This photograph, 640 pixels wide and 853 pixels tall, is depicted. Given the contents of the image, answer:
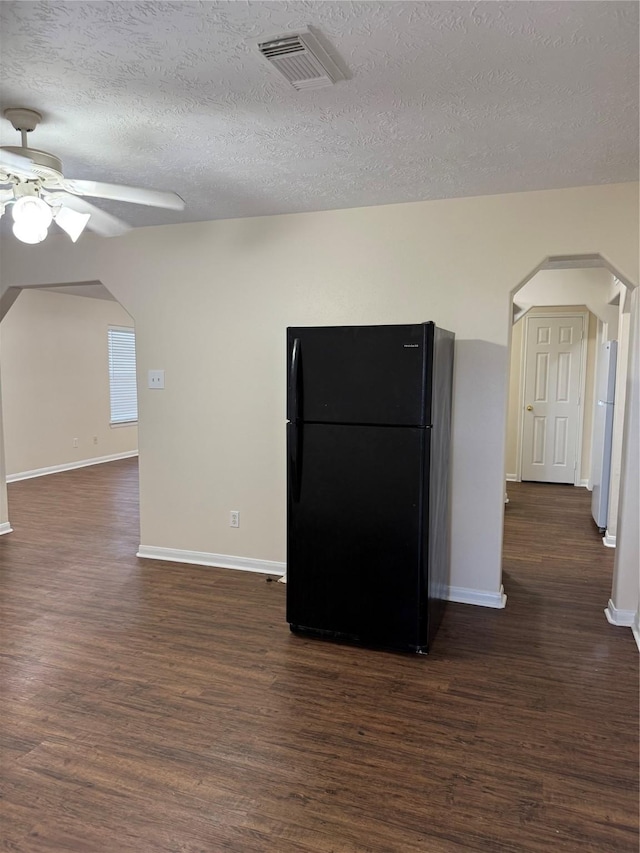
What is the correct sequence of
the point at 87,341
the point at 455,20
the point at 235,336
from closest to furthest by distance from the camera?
the point at 455,20, the point at 235,336, the point at 87,341

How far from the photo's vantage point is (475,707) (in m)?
2.35

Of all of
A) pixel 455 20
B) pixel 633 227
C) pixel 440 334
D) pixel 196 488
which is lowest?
pixel 196 488

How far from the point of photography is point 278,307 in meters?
3.72

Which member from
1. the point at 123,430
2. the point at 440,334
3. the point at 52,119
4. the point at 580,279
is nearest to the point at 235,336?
the point at 440,334

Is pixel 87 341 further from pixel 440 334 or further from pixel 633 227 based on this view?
pixel 633 227

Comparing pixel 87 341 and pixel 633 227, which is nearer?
pixel 633 227

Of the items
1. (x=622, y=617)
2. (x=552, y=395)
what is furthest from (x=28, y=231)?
(x=552, y=395)

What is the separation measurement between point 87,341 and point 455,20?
23.6 ft

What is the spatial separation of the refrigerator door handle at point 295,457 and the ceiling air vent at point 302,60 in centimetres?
152

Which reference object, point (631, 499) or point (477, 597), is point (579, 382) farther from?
point (477, 597)

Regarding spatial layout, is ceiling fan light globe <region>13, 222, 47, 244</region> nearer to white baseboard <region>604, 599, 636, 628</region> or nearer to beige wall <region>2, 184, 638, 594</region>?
beige wall <region>2, 184, 638, 594</region>

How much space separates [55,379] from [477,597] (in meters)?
6.11

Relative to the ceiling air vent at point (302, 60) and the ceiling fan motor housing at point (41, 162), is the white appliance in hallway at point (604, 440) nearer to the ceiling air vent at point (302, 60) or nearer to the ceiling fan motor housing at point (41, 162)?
the ceiling air vent at point (302, 60)

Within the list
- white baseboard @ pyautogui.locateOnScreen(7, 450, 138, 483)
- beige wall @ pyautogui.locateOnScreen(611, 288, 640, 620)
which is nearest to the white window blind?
white baseboard @ pyautogui.locateOnScreen(7, 450, 138, 483)
